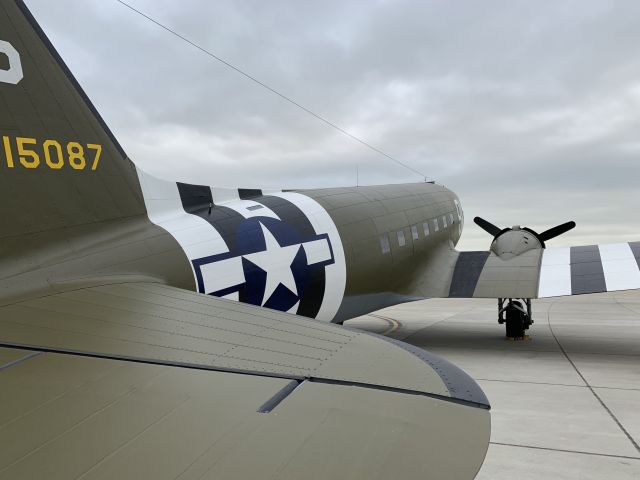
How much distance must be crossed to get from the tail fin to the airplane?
0.02 metres

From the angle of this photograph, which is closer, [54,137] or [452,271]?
[54,137]

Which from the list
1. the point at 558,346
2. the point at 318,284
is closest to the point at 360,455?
the point at 318,284

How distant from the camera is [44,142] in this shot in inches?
218

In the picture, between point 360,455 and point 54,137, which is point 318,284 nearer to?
point 54,137

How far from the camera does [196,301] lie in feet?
15.0

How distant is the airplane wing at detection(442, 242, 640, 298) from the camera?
13570mm

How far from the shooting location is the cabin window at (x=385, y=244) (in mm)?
13336

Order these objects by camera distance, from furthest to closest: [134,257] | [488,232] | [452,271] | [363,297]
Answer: [488,232]
[452,271]
[363,297]
[134,257]

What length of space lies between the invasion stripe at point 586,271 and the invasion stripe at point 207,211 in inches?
375

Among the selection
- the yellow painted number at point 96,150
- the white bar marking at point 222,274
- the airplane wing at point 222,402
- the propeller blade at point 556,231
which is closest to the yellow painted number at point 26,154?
the yellow painted number at point 96,150

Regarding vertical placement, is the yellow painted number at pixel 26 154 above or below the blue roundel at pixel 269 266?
above

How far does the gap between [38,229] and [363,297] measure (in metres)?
8.30

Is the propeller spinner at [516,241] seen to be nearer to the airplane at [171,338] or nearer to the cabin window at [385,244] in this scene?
the cabin window at [385,244]

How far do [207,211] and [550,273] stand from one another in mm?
10532
